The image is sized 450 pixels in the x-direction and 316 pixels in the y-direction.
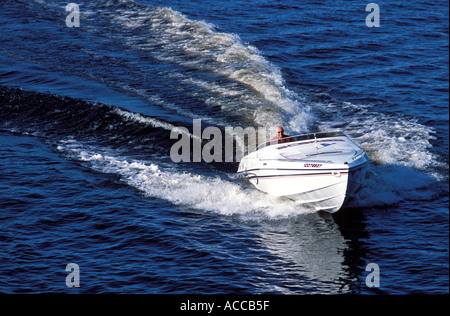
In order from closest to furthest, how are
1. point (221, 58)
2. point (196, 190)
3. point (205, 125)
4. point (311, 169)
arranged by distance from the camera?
point (311, 169) < point (196, 190) < point (205, 125) < point (221, 58)

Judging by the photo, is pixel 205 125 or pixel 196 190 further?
pixel 205 125

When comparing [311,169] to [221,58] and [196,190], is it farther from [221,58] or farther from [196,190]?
[221,58]

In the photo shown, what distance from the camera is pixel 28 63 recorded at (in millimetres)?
31750

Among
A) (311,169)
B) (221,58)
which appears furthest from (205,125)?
(311,169)

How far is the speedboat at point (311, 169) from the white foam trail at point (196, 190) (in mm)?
415

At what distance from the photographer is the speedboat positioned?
A: 18.2m

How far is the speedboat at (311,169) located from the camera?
1820cm

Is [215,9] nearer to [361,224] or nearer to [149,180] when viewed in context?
[149,180]

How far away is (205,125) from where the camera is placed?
25.0 m

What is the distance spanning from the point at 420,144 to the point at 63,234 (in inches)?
498

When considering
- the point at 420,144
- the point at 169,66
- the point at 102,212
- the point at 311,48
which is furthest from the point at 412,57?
the point at 102,212

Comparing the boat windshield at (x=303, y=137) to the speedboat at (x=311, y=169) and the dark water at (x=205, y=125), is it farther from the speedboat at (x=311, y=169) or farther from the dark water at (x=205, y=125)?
the dark water at (x=205, y=125)

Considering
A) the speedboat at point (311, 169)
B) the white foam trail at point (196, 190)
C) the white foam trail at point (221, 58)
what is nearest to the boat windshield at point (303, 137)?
the speedboat at point (311, 169)

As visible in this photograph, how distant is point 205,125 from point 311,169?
7.45 metres
